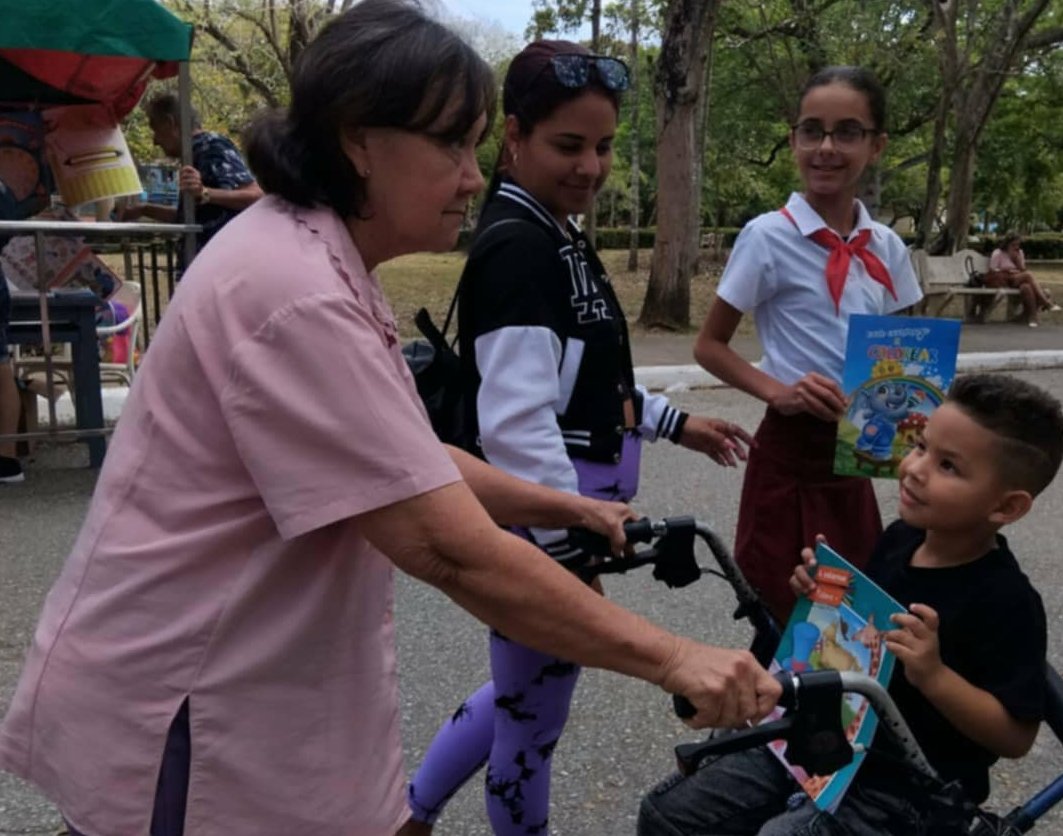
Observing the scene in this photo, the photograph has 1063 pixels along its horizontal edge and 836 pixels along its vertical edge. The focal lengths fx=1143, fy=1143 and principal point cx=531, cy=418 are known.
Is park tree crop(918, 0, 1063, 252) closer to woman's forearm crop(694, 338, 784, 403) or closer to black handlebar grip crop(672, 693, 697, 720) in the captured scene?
woman's forearm crop(694, 338, 784, 403)

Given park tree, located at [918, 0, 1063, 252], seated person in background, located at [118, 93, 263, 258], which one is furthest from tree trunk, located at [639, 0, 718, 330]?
park tree, located at [918, 0, 1063, 252]

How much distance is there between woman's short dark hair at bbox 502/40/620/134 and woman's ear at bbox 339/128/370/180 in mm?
743

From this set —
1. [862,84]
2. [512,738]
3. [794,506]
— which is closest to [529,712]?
[512,738]

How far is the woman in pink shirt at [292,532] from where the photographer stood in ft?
4.32

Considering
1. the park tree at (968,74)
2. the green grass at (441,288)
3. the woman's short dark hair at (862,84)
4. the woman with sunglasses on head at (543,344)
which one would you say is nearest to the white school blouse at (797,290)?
the woman's short dark hair at (862,84)

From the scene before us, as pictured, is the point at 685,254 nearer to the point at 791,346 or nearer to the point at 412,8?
the point at 791,346

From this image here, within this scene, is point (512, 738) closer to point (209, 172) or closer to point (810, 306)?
point (810, 306)

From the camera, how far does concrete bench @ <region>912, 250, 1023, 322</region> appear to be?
14.5m

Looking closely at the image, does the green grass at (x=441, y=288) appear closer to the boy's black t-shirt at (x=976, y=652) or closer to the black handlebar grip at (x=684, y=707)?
the boy's black t-shirt at (x=976, y=652)

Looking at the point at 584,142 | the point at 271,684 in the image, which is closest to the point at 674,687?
the point at 271,684

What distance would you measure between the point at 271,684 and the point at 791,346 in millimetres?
1679

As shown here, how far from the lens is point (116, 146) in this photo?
6512 millimetres

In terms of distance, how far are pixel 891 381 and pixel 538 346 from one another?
0.79 metres

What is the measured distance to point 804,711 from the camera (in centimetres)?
145
